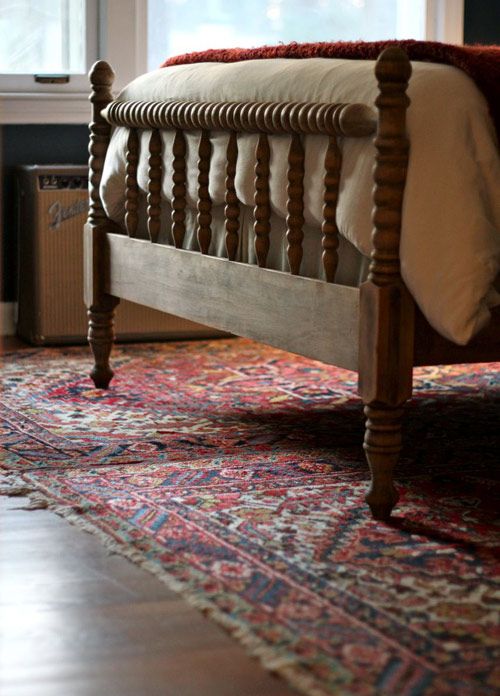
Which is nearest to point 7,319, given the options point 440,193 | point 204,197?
point 204,197

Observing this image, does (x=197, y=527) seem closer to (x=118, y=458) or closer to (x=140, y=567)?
(x=140, y=567)

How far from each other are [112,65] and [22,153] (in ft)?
1.33

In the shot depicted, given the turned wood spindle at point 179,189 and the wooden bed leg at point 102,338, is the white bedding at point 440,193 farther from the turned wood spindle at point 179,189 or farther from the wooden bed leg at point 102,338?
the wooden bed leg at point 102,338

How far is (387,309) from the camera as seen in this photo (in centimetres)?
189

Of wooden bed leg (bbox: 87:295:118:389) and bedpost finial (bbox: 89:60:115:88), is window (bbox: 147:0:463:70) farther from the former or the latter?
wooden bed leg (bbox: 87:295:118:389)

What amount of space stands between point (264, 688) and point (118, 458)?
3.52 ft

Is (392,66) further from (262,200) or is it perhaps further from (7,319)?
(7,319)

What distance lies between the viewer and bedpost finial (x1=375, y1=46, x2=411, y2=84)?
1840 millimetres

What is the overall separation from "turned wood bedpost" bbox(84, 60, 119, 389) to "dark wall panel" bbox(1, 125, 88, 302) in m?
0.84

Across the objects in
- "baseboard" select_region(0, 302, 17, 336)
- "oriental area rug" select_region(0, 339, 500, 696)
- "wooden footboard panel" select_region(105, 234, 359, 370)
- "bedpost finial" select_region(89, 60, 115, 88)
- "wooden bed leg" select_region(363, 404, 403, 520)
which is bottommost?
"baseboard" select_region(0, 302, 17, 336)

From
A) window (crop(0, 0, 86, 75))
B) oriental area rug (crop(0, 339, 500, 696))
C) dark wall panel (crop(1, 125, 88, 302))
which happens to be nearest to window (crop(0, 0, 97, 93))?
window (crop(0, 0, 86, 75))

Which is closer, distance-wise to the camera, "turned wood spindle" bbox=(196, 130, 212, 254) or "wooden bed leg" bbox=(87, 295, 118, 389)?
"turned wood spindle" bbox=(196, 130, 212, 254)

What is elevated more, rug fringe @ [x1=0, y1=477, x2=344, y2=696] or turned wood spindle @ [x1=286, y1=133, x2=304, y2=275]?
turned wood spindle @ [x1=286, y1=133, x2=304, y2=275]

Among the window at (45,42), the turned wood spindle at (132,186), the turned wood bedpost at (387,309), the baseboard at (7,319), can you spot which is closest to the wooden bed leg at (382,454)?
the turned wood bedpost at (387,309)
